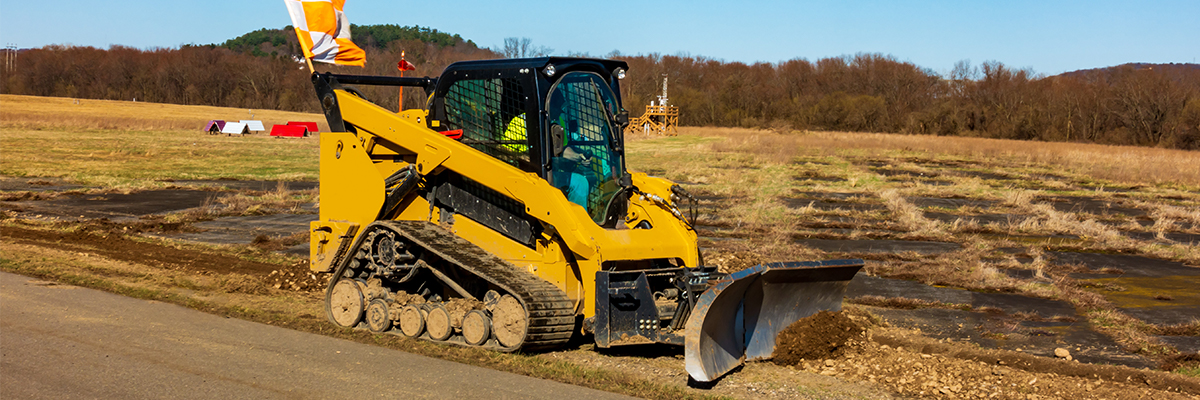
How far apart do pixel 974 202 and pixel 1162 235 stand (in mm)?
6167

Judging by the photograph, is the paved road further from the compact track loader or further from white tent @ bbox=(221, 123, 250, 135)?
white tent @ bbox=(221, 123, 250, 135)

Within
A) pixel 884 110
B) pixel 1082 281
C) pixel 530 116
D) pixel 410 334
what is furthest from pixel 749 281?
pixel 884 110

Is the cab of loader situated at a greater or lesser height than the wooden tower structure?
lesser

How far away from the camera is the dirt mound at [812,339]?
740 cm

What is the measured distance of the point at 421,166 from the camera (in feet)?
26.8

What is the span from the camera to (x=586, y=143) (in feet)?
26.1

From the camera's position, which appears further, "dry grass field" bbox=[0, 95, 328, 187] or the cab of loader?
"dry grass field" bbox=[0, 95, 328, 187]

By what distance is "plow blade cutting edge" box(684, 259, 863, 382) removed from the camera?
6.57 metres

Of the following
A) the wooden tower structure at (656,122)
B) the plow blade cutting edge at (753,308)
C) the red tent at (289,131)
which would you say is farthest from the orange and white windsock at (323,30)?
the wooden tower structure at (656,122)

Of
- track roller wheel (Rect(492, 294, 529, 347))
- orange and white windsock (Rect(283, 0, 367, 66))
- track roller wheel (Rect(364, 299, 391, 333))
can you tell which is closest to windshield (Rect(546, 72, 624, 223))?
track roller wheel (Rect(492, 294, 529, 347))

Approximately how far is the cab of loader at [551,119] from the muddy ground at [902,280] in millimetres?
1426

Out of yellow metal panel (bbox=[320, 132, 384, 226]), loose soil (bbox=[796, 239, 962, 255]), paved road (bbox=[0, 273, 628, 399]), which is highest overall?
yellow metal panel (bbox=[320, 132, 384, 226])

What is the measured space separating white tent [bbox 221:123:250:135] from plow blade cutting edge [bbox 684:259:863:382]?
55.5 metres

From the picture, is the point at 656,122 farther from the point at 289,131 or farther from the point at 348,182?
the point at 348,182
